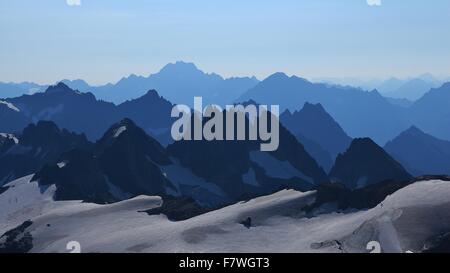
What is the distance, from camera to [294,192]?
103 m

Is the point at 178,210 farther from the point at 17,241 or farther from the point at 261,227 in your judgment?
the point at 17,241

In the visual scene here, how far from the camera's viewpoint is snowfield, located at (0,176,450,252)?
6291cm

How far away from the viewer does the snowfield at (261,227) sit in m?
62.9

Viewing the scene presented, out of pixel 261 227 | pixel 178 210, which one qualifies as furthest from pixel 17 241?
pixel 261 227

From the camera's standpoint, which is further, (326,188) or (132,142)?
(132,142)

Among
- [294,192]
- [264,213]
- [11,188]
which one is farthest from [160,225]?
[11,188]

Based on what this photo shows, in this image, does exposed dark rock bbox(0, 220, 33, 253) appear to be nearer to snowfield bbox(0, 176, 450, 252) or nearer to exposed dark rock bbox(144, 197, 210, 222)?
snowfield bbox(0, 176, 450, 252)

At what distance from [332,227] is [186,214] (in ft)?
118

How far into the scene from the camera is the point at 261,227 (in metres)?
82.2

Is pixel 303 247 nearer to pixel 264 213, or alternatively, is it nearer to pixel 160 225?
pixel 264 213

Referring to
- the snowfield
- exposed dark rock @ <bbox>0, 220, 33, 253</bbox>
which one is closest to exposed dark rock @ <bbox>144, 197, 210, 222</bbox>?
the snowfield

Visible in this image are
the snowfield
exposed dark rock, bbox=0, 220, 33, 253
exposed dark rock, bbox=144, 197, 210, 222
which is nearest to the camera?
the snowfield

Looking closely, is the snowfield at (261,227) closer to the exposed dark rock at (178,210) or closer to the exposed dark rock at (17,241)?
the exposed dark rock at (17,241)
